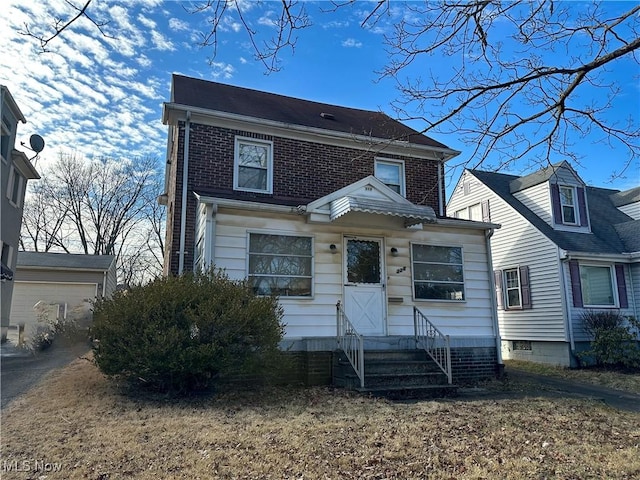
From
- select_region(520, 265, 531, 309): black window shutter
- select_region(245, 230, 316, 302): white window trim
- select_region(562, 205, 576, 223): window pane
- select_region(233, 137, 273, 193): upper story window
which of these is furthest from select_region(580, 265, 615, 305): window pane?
select_region(233, 137, 273, 193): upper story window

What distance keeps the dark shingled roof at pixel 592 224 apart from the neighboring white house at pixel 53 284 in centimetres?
1738

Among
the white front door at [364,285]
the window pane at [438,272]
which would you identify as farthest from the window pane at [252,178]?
the window pane at [438,272]

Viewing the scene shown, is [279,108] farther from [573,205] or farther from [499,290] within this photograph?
[573,205]

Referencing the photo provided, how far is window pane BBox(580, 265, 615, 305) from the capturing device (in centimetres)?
1461

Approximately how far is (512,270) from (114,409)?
13.8m

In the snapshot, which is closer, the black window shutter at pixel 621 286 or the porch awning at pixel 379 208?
the porch awning at pixel 379 208

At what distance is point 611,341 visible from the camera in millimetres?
12719

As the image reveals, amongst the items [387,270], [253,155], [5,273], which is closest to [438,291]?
[387,270]

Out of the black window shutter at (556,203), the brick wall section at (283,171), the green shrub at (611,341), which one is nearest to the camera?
the brick wall section at (283,171)

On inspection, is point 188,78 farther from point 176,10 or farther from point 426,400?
point 426,400

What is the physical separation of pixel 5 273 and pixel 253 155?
33.4 feet

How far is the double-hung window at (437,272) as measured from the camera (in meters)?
10.5

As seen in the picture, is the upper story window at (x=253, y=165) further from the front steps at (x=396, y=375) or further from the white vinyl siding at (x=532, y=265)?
the white vinyl siding at (x=532, y=265)

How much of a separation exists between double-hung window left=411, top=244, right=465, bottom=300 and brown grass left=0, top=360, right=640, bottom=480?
3481 millimetres
